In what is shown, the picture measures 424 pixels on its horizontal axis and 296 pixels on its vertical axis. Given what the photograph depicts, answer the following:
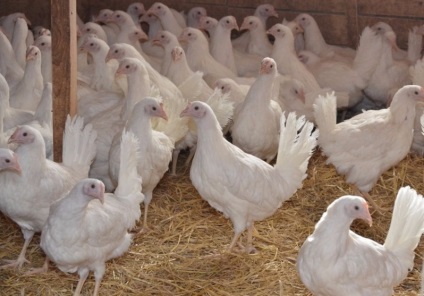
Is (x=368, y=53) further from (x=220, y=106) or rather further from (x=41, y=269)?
(x=41, y=269)

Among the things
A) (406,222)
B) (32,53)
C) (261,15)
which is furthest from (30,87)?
(406,222)

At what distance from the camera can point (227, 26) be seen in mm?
7777

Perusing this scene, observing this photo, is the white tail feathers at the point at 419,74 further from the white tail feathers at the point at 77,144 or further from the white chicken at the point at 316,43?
the white tail feathers at the point at 77,144

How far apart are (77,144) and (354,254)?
6.59ft

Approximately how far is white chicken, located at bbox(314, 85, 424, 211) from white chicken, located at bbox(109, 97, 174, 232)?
3.77 ft

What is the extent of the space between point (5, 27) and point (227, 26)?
225 centimetres

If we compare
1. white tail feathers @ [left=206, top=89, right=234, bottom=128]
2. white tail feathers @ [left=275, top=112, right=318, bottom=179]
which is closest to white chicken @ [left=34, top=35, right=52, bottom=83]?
white tail feathers @ [left=206, top=89, right=234, bottom=128]

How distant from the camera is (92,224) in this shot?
470 cm

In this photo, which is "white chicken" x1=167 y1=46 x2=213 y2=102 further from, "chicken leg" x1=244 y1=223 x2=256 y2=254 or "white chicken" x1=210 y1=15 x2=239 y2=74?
"chicken leg" x1=244 y1=223 x2=256 y2=254

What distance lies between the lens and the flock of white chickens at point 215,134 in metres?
4.41

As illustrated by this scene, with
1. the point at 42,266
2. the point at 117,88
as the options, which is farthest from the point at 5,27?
the point at 42,266

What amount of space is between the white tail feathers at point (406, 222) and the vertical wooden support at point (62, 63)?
230cm

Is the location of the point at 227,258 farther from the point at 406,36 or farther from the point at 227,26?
the point at 406,36

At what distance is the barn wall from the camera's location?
8.10 meters
